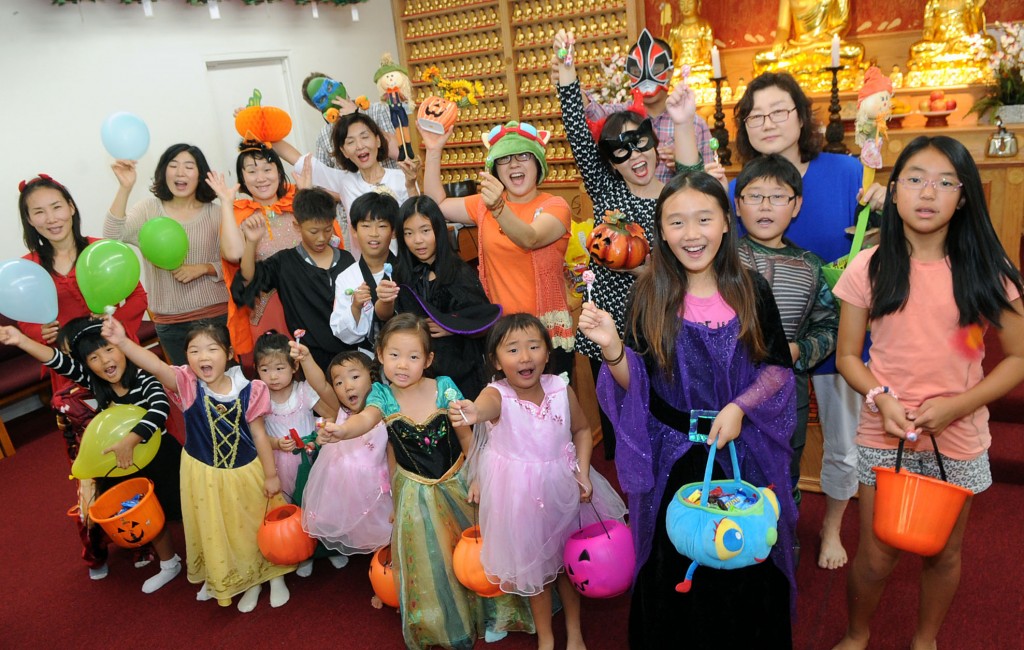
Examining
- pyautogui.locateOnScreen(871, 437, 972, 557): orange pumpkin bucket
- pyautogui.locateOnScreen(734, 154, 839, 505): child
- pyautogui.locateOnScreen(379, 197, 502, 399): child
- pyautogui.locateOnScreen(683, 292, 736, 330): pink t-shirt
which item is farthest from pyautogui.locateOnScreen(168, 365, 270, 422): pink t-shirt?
pyautogui.locateOnScreen(871, 437, 972, 557): orange pumpkin bucket

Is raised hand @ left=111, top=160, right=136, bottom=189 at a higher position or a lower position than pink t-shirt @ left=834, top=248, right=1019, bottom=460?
higher

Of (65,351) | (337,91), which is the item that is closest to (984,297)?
(65,351)

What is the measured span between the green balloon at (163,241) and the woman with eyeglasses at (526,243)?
1188 mm

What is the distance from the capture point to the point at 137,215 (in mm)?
3291

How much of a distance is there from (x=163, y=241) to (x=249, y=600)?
1.40m

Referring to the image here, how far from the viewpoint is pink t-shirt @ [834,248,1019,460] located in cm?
182

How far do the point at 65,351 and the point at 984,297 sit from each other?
2921mm

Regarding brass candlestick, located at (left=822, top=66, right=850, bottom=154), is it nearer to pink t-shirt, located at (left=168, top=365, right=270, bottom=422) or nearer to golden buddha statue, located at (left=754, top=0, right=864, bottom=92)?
golden buddha statue, located at (left=754, top=0, right=864, bottom=92)

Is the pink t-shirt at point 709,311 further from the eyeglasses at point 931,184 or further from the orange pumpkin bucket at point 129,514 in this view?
the orange pumpkin bucket at point 129,514

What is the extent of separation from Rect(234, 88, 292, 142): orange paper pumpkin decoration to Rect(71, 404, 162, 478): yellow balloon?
1309 millimetres

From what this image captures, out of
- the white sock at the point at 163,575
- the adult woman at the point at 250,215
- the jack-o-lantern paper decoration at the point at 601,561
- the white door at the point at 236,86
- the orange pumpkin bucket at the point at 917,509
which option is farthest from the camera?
the white door at the point at 236,86

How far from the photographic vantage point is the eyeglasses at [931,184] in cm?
175

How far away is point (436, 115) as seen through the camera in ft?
10.4

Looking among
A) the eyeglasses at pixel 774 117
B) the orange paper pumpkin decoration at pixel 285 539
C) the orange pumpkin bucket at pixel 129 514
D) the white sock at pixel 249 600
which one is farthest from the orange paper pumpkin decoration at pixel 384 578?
the eyeglasses at pixel 774 117
